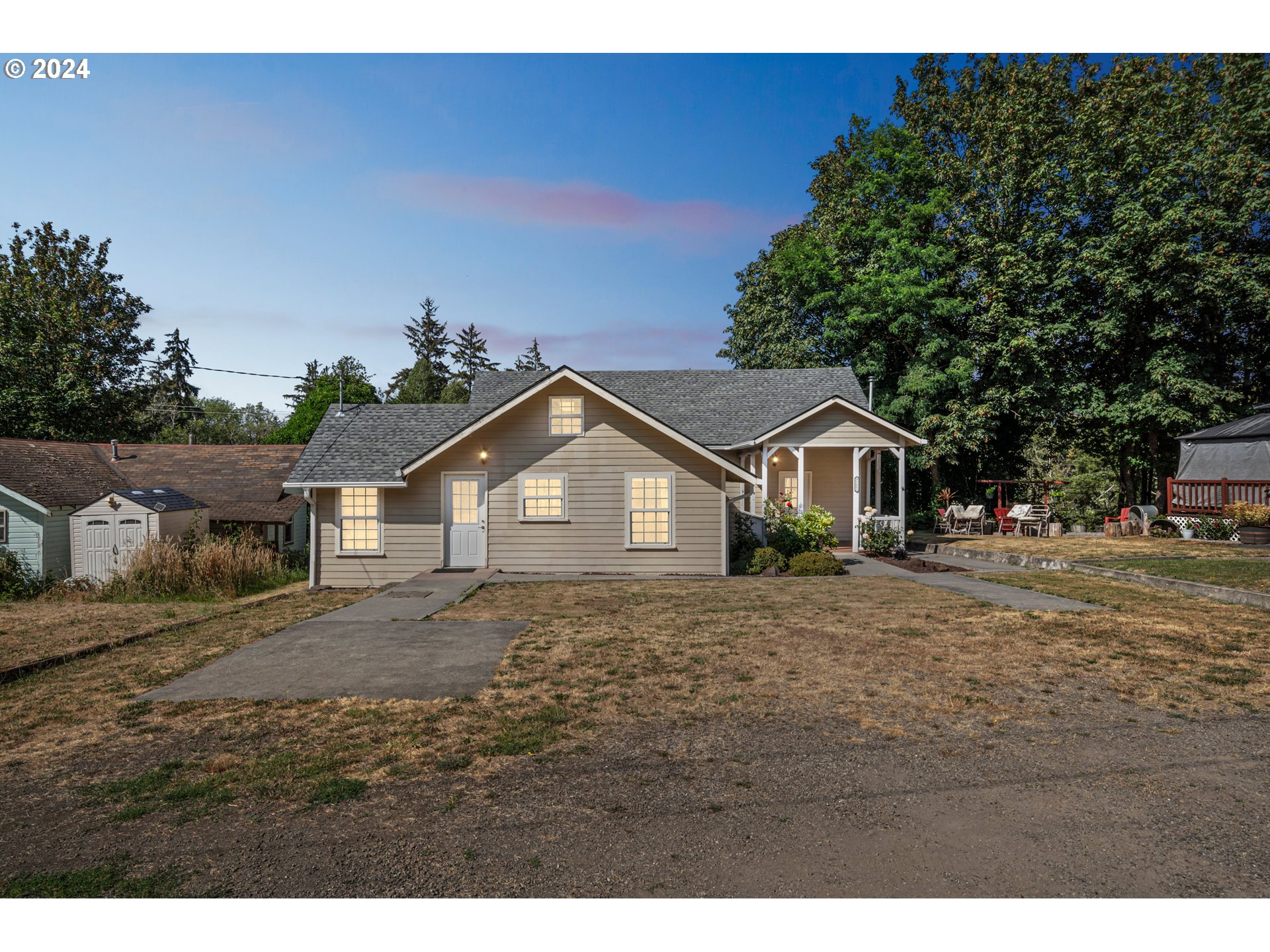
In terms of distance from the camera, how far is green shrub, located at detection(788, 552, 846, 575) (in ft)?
52.4

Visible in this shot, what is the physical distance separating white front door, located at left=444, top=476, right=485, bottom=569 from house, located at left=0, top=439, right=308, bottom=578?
24.0 feet

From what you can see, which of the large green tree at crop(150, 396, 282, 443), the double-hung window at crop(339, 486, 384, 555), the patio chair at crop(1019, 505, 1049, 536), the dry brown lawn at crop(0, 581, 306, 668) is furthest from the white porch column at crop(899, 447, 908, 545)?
the large green tree at crop(150, 396, 282, 443)

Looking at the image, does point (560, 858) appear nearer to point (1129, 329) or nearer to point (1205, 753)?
point (1205, 753)

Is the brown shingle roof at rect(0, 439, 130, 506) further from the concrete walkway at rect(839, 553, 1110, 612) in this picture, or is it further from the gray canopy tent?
the gray canopy tent

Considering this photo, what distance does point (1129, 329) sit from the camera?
28203 mm

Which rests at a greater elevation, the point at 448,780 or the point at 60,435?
the point at 60,435

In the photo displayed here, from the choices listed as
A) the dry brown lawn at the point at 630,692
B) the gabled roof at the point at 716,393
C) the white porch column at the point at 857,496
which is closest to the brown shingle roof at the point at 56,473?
the gabled roof at the point at 716,393

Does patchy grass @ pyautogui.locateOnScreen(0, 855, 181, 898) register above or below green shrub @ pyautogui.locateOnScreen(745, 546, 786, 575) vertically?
below

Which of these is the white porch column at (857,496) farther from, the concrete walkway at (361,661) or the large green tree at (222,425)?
the large green tree at (222,425)

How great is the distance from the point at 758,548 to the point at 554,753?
12.5 meters

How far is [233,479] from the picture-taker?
24.7m

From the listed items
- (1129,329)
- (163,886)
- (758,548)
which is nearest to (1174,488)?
(1129,329)

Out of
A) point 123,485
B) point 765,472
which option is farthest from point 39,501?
point 765,472

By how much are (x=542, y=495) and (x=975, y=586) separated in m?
9.76
